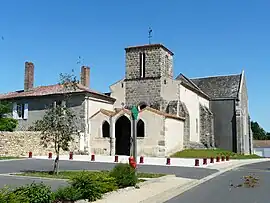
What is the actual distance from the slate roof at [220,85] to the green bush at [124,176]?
40.8 meters

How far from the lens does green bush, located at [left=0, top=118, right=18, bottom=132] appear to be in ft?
122

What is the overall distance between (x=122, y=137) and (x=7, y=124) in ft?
40.0

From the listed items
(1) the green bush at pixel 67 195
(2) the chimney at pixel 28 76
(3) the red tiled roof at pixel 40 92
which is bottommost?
(1) the green bush at pixel 67 195

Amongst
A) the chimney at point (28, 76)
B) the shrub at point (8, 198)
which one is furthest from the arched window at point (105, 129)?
the shrub at point (8, 198)

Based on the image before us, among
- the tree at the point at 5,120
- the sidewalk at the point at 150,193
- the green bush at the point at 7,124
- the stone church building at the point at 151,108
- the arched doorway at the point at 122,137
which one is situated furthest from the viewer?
the arched doorway at the point at 122,137

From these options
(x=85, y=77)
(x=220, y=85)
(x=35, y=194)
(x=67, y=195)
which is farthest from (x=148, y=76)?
(x=35, y=194)

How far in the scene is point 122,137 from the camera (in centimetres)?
4144

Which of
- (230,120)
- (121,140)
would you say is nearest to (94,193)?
(121,140)

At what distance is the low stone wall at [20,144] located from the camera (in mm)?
31391

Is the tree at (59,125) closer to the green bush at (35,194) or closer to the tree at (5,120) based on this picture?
the green bush at (35,194)

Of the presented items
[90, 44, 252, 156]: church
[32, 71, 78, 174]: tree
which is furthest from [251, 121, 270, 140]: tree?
[32, 71, 78, 174]: tree

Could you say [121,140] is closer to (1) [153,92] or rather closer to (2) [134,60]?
(1) [153,92]

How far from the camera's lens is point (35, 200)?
8086mm

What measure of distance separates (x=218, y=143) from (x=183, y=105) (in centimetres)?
1288
